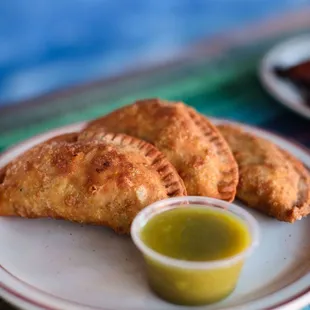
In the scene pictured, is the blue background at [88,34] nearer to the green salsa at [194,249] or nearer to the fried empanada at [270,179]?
the fried empanada at [270,179]

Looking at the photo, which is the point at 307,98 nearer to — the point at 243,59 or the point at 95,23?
the point at 243,59

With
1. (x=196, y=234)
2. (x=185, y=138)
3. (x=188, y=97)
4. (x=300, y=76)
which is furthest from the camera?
(x=188, y=97)

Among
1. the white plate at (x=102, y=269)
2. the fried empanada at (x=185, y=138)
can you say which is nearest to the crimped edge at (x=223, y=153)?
the fried empanada at (x=185, y=138)

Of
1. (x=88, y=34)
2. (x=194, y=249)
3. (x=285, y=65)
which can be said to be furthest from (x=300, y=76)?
(x=88, y=34)

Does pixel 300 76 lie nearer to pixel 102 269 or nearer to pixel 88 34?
pixel 102 269

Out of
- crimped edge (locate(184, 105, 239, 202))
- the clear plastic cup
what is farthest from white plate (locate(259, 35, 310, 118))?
the clear plastic cup
